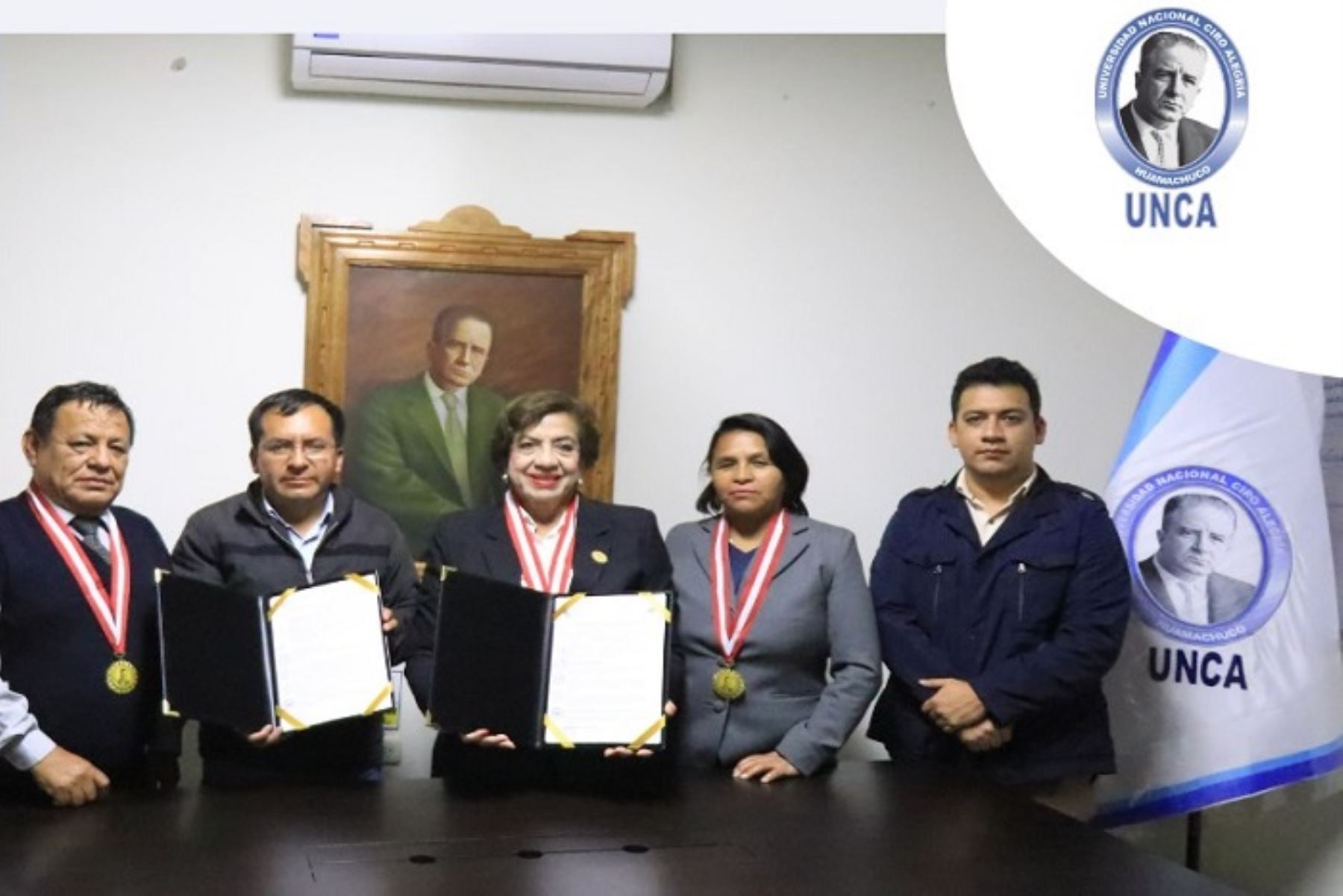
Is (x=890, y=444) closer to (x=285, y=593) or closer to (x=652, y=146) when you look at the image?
(x=652, y=146)

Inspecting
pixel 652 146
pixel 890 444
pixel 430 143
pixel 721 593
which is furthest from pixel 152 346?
pixel 890 444

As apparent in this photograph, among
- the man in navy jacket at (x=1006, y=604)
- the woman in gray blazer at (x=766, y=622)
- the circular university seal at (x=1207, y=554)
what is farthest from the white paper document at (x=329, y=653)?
the circular university seal at (x=1207, y=554)

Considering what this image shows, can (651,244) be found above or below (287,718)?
above

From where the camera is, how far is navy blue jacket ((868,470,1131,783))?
Result: 3436 millimetres

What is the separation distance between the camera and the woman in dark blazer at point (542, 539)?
3.20 meters

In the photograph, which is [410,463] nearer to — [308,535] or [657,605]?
[308,535]

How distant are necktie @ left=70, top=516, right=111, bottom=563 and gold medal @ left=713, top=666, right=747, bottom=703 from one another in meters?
1.21

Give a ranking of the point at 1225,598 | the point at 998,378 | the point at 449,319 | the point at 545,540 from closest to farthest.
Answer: the point at 545,540 → the point at 998,378 → the point at 1225,598 → the point at 449,319

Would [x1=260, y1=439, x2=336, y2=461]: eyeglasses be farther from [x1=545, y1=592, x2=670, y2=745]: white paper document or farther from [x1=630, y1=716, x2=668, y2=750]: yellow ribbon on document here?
[x1=630, y1=716, x2=668, y2=750]: yellow ribbon on document

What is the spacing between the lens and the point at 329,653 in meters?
2.95

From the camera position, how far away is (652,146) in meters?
4.34

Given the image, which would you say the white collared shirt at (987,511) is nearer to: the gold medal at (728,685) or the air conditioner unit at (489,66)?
the gold medal at (728,685)

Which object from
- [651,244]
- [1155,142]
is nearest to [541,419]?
[651,244]

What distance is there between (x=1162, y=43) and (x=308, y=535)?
190 cm
